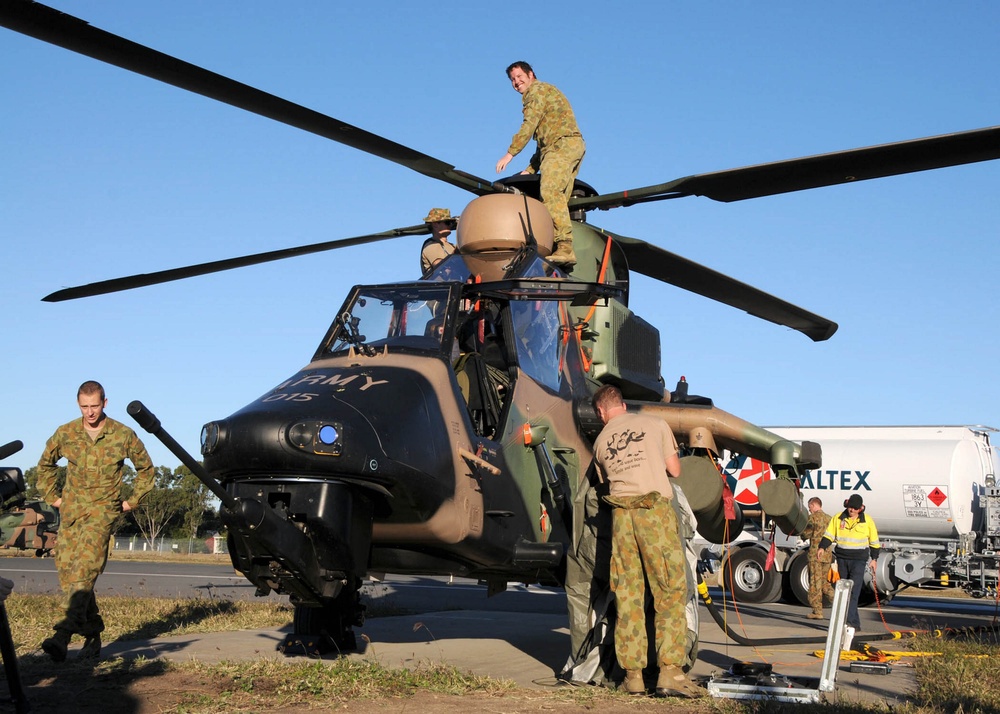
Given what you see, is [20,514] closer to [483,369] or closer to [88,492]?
[88,492]

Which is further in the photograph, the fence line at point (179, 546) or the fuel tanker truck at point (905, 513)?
the fence line at point (179, 546)

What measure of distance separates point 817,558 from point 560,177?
11.1m

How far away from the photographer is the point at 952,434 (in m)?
21.2

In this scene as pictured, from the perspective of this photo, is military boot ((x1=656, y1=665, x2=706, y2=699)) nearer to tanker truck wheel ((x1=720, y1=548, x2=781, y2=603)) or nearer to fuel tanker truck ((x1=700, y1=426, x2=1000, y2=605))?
fuel tanker truck ((x1=700, y1=426, x2=1000, y2=605))

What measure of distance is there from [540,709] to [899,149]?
14.6 ft

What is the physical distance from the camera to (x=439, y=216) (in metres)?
9.93

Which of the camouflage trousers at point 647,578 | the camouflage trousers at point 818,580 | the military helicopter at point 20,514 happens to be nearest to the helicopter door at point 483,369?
the camouflage trousers at point 647,578

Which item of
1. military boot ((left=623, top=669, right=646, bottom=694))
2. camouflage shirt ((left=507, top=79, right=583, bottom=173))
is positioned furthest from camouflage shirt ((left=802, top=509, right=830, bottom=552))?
military boot ((left=623, top=669, right=646, bottom=694))

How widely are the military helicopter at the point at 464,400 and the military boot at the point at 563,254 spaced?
0.26 m

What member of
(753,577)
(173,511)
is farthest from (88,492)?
(173,511)

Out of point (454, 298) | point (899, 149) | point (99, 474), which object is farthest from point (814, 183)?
point (99, 474)

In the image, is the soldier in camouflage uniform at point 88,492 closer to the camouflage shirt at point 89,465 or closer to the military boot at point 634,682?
the camouflage shirt at point 89,465

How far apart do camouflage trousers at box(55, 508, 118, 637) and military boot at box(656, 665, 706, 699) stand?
158 inches

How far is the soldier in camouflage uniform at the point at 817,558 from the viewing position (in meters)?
17.1
